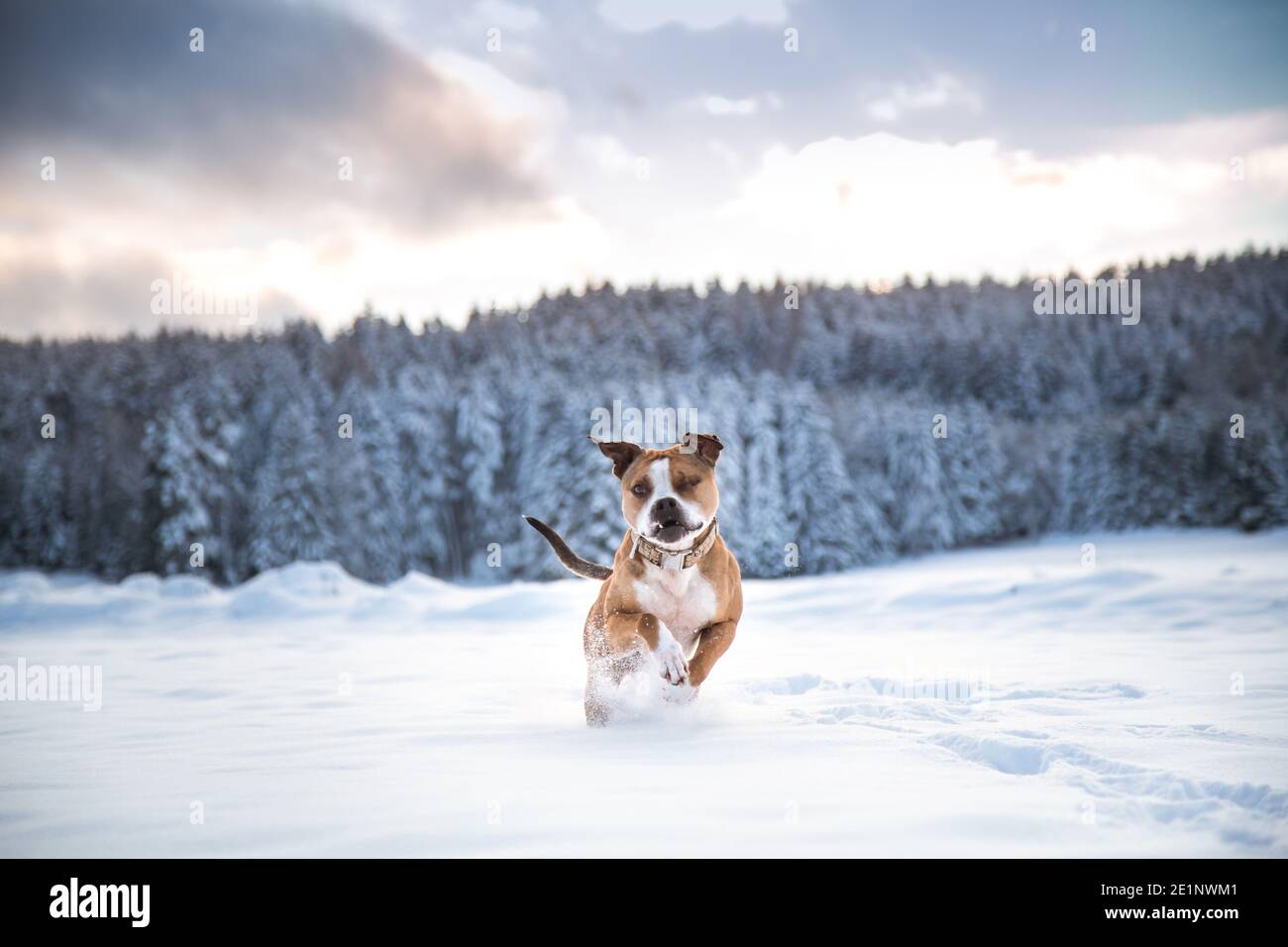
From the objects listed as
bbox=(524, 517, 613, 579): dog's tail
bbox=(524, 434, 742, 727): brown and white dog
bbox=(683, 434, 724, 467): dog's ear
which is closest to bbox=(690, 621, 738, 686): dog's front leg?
bbox=(524, 434, 742, 727): brown and white dog

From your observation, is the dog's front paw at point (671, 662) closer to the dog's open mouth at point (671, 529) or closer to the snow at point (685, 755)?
the snow at point (685, 755)

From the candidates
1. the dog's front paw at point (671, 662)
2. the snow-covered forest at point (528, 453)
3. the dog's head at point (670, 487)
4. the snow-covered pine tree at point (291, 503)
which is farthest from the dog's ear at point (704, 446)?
the snow-covered pine tree at point (291, 503)

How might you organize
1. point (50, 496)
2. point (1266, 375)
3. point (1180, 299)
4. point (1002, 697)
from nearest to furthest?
point (1002, 697) < point (50, 496) < point (1266, 375) < point (1180, 299)

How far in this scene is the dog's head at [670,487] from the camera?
400cm

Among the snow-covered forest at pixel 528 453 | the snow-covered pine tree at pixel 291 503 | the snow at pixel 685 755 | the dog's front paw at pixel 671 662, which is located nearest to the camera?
the snow at pixel 685 755

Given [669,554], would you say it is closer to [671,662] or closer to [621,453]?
[671,662]

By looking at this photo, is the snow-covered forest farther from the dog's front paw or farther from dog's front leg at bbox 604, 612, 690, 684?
the dog's front paw

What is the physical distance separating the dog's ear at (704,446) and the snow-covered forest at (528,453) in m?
25.6

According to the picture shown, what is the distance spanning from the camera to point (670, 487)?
13.6ft

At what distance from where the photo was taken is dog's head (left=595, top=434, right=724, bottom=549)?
400 centimetres

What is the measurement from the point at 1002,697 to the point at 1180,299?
90781 mm
